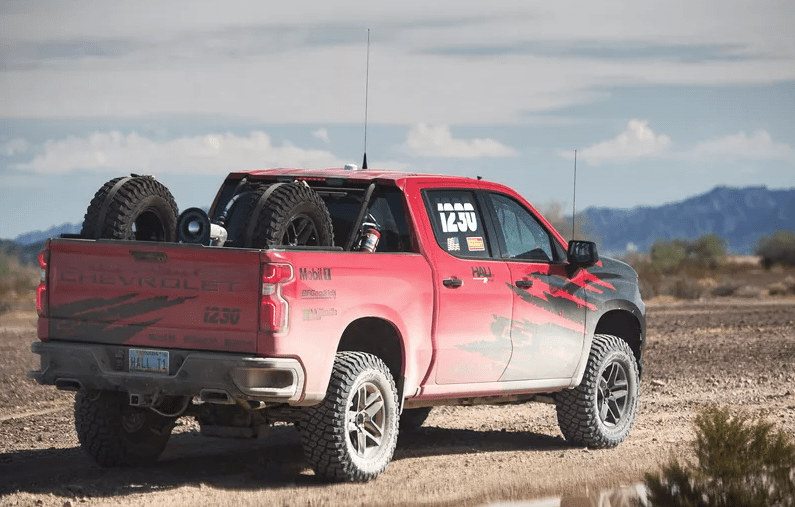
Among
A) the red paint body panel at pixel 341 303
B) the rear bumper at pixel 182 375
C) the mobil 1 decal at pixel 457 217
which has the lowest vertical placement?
the rear bumper at pixel 182 375

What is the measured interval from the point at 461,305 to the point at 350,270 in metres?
1.38

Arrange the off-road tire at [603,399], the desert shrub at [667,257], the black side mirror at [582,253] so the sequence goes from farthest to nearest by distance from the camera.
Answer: the desert shrub at [667,257], the off-road tire at [603,399], the black side mirror at [582,253]

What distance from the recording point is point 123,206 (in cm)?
984

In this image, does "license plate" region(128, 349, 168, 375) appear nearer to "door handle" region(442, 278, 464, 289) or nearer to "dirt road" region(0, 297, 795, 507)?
"dirt road" region(0, 297, 795, 507)

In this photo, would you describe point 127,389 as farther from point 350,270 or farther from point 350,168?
point 350,168

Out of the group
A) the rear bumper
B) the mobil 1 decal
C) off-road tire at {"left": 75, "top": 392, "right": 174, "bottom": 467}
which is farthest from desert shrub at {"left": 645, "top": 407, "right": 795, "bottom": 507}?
off-road tire at {"left": 75, "top": 392, "right": 174, "bottom": 467}

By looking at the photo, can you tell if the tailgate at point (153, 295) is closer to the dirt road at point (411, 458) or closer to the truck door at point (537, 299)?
the dirt road at point (411, 458)

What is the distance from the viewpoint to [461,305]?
1058 centimetres

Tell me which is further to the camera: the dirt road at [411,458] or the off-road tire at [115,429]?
the off-road tire at [115,429]

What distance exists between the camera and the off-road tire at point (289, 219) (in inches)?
367

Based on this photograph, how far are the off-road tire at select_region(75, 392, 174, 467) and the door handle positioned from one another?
2288 mm

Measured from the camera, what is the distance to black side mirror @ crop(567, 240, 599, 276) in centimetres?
1156

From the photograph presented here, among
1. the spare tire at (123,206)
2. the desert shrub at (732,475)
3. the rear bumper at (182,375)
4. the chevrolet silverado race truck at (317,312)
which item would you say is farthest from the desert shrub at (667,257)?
the rear bumper at (182,375)

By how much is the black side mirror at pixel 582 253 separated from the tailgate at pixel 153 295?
11.7ft
